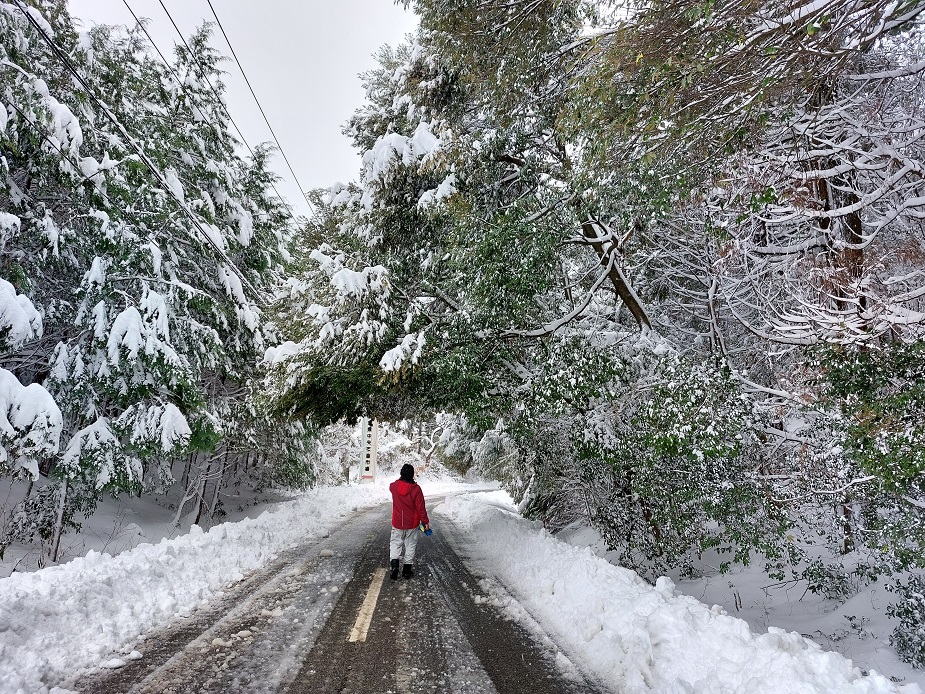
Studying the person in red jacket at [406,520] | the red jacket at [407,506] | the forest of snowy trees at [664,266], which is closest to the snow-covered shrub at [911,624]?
the forest of snowy trees at [664,266]

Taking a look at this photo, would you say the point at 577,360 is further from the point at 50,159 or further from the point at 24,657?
the point at 50,159

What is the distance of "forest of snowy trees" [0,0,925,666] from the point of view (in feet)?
15.9

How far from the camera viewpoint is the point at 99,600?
4.80 m

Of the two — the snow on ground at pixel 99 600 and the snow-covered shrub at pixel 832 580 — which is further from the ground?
the snow on ground at pixel 99 600

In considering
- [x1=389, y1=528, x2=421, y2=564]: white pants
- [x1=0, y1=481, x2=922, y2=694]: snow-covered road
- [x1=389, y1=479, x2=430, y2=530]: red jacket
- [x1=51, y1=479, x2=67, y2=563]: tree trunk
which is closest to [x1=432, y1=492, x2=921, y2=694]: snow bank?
[x1=0, y1=481, x2=922, y2=694]: snow-covered road

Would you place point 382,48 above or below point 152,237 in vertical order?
above

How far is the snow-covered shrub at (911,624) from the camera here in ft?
18.2

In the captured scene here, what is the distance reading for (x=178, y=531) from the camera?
1359cm

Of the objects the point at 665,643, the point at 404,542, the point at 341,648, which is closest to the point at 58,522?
the point at 404,542

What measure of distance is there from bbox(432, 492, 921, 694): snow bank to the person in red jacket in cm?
189

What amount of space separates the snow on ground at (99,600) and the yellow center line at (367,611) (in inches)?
76.0

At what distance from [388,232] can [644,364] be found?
5804mm

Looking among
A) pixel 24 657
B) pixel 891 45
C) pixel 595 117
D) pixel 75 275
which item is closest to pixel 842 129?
pixel 891 45

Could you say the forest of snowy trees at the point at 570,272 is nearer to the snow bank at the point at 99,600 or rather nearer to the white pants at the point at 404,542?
the snow bank at the point at 99,600
